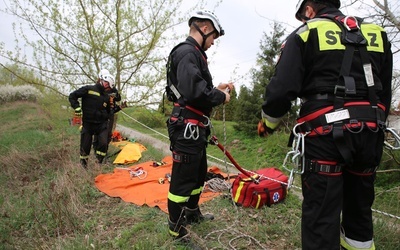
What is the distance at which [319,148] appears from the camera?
1891 millimetres

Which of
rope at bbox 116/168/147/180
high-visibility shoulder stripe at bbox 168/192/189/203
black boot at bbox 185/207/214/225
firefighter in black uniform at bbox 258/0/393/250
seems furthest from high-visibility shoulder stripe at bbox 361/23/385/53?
rope at bbox 116/168/147/180

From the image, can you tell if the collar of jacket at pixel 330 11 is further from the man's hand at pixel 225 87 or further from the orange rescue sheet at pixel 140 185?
the orange rescue sheet at pixel 140 185

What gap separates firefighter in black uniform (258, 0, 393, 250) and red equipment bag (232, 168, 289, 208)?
1991 millimetres

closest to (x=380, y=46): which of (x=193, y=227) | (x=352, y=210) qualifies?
(x=352, y=210)

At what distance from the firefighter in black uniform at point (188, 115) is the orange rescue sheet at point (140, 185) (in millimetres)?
1253

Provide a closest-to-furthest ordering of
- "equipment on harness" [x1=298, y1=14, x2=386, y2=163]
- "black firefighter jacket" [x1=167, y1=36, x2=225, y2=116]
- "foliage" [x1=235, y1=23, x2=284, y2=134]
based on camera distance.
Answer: "equipment on harness" [x1=298, y1=14, x2=386, y2=163], "black firefighter jacket" [x1=167, y1=36, x2=225, y2=116], "foliage" [x1=235, y1=23, x2=284, y2=134]

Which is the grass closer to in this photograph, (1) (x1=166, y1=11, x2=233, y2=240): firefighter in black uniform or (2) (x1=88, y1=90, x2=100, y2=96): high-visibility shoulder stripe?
(1) (x1=166, y1=11, x2=233, y2=240): firefighter in black uniform

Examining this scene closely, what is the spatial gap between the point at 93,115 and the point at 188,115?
4.16 metres

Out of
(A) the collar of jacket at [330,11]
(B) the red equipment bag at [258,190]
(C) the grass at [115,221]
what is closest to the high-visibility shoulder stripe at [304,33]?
(A) the collar of jacket at [330,11]

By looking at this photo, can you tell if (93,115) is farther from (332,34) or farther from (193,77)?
(332,34)

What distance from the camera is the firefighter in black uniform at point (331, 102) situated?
1.81 meters

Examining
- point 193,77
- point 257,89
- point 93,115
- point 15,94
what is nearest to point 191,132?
point 193,77

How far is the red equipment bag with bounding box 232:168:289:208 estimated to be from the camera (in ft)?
12.8

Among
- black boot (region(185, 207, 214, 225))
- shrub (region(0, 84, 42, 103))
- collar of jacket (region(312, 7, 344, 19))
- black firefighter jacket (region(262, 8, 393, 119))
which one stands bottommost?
shrub (region(0, 84, 42, 103))
